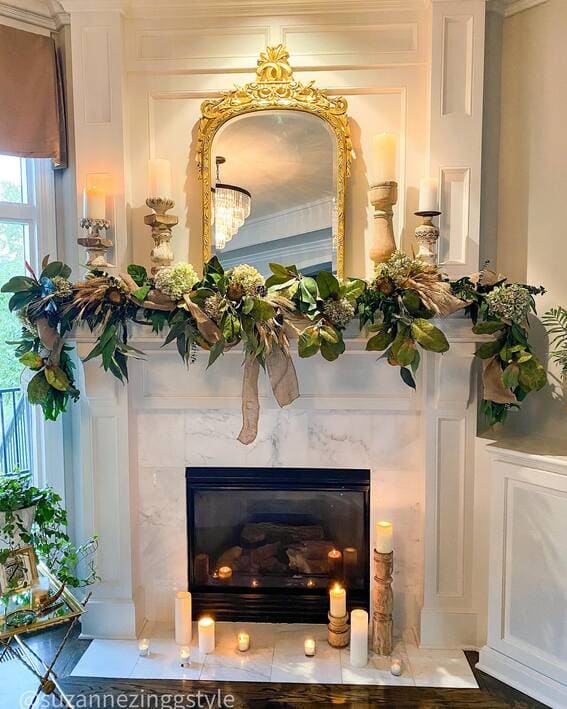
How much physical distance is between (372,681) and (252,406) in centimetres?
117

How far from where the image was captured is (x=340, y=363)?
7.61ft

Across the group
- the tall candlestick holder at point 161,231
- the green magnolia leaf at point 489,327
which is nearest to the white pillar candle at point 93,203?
the tall candlestick holder at point 161,231

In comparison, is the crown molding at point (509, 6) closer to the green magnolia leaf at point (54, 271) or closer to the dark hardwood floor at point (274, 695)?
the green magnolia leaf at point (54, 271)

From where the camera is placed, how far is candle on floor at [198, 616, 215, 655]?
2.27 m

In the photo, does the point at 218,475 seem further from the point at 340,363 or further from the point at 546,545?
the point at 546,545

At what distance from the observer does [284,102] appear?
7.61 feet

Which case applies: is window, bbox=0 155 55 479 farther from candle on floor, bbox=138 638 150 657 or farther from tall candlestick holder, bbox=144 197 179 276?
candle on floor, bbox=138 638 150 657

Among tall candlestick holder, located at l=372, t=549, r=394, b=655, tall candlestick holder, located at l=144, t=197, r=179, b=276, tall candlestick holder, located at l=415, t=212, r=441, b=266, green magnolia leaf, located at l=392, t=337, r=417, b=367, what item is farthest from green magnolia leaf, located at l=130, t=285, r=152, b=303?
tall candlestick holder, located at l=372, t=549, r=394, b=655

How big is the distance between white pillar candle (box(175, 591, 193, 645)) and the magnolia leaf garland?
2.64ft

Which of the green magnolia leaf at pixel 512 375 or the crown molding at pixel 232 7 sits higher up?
the crown molding at pixel 232 7

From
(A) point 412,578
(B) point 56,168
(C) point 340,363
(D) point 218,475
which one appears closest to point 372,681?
(A) point 412,578

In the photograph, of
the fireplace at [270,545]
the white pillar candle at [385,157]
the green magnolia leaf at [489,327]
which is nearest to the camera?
the green magnolia leaf at [489,327]

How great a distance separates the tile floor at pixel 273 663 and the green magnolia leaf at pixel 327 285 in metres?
1.49

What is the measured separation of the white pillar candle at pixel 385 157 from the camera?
7.19 ft
